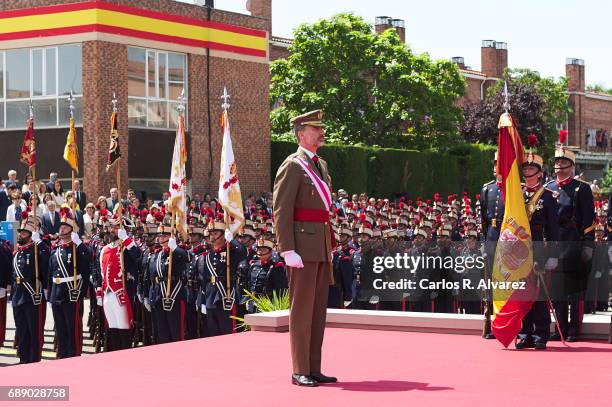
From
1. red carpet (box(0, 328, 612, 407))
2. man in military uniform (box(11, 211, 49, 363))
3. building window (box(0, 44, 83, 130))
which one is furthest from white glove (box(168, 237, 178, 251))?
building window (box(0, 44, 83, 130))

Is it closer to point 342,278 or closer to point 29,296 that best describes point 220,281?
point 342,278

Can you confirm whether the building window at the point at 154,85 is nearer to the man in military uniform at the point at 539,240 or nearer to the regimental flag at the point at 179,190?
the regimental flag at the point at 179,190

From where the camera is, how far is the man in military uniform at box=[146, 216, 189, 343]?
13867 millimetres

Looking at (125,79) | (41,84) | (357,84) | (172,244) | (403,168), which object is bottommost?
(172,244)

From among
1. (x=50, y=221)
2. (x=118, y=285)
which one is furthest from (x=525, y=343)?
(x=50, y=221)

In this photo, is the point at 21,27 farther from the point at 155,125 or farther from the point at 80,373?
the point at 80,373

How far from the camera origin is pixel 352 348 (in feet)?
30.8

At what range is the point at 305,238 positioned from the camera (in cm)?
755

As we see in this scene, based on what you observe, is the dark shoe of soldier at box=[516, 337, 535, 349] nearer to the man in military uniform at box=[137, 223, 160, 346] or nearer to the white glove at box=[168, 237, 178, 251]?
the white glove at box=[168, 237, 178, 251]

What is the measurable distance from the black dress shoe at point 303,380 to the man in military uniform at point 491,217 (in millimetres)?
2504

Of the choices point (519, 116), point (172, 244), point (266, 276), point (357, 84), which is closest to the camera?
point (266, 276)

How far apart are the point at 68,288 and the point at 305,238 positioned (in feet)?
23.8

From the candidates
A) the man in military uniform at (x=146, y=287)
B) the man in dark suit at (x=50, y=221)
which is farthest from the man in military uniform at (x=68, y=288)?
the man in dark suit at (x=50, y=221)

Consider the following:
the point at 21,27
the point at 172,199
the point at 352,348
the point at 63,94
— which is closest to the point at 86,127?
the point at 63,94
